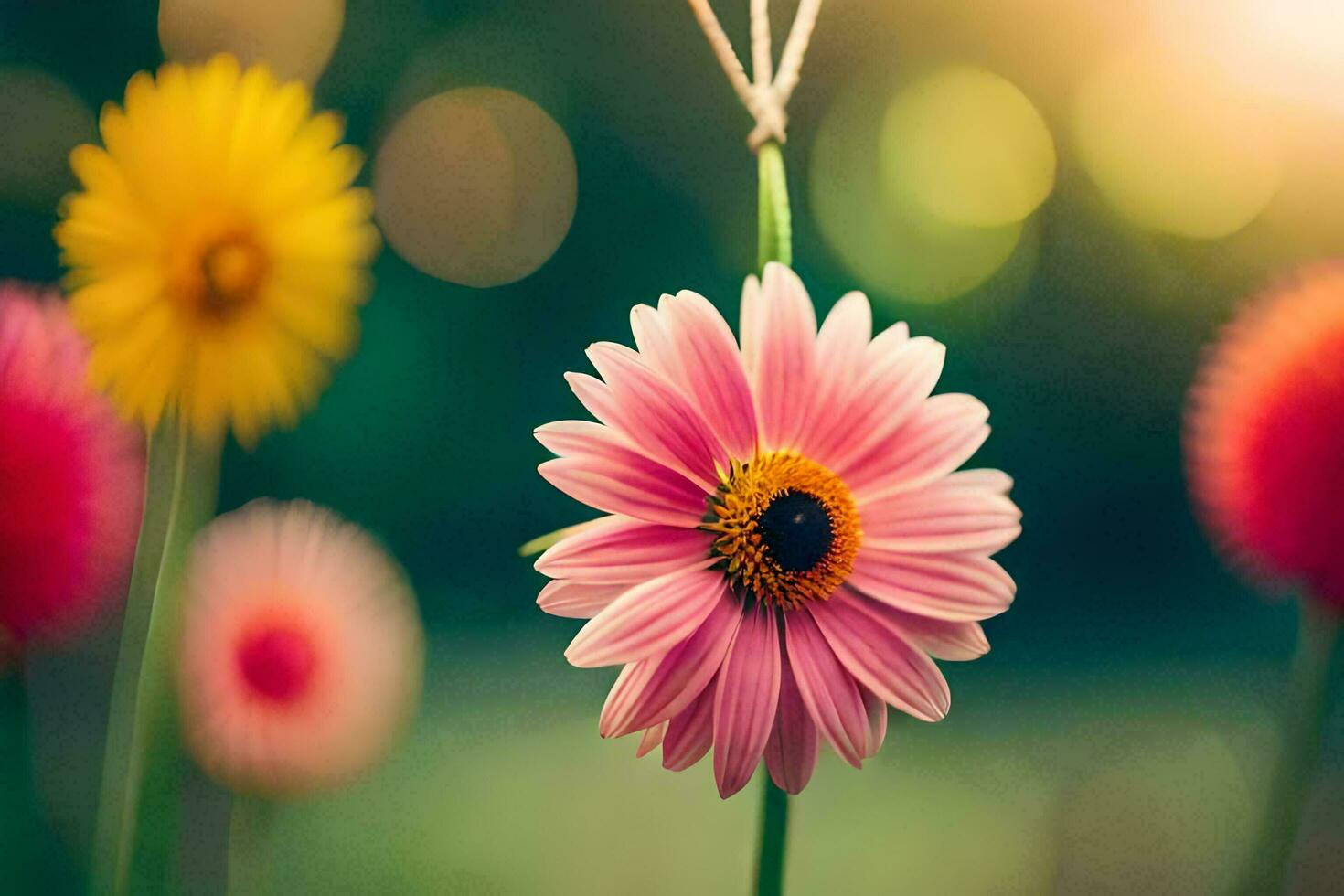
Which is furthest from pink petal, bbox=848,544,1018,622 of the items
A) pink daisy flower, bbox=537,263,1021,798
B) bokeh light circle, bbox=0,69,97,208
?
bokeh light circle, bbox=0,69,97,208

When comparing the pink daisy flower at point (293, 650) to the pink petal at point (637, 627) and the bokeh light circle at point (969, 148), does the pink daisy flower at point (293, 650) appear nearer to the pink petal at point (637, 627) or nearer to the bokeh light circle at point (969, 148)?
the pink petal at point (637, 627)

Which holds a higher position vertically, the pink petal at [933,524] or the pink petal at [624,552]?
the pink petal at [933,524]

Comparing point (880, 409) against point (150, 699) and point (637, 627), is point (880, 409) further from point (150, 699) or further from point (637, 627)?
point (150, 699)

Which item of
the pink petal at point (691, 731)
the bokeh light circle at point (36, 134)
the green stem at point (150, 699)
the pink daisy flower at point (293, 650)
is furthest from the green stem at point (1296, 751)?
the bokeh light circle at point (36, 134)

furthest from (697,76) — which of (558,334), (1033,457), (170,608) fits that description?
(170,608)

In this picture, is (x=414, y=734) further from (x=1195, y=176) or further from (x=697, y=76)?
(x=1195, y=176)
